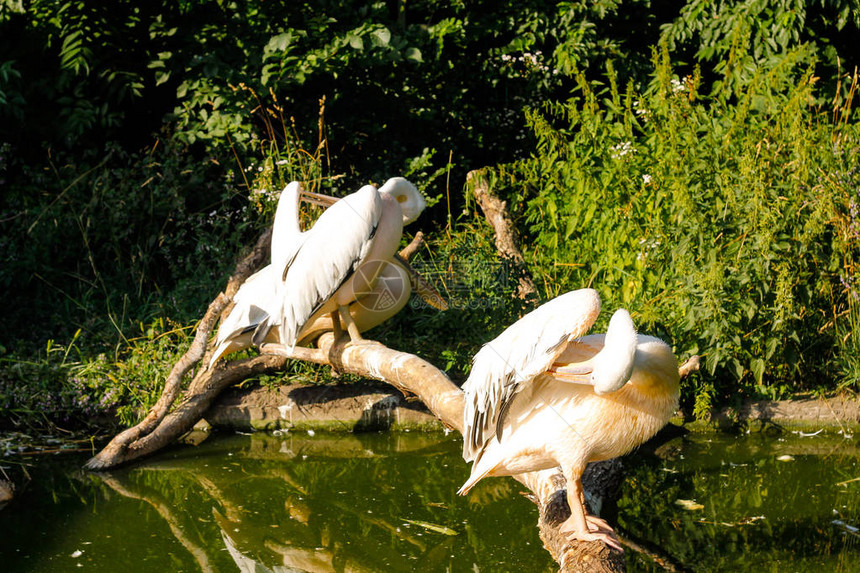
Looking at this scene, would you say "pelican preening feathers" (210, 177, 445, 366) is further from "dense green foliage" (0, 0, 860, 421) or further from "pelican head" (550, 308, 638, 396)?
"pelican head" (550, 308, 638, 396)

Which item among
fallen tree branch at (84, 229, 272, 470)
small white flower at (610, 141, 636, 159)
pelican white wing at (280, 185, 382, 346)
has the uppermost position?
small white flower at (610, 141, 636, 159)

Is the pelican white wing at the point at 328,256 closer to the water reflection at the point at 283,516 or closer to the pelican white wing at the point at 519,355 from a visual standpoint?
the water reflection at the point at 283,516

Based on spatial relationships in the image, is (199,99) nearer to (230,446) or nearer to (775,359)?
(230,446)

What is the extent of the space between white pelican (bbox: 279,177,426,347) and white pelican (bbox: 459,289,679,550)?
1.20 meters

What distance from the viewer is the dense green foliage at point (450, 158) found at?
4332 mm

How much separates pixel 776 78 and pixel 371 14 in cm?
281

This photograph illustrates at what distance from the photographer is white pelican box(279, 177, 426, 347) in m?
3.87

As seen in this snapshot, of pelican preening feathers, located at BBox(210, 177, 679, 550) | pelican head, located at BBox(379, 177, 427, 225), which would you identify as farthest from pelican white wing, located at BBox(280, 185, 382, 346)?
pelican preening feathers, located at BBox(210, 177, 679, 550)

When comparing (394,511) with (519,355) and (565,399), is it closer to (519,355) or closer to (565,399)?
(565,399)

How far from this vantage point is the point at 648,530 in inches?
130

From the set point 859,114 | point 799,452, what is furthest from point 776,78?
point 799,452

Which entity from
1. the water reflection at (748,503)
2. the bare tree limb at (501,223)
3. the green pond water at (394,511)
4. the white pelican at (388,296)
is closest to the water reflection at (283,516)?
the green pond water at (394,511)

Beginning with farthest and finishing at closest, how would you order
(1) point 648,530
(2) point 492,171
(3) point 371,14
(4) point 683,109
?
(3) point 371,14 → (2) point 492,171 → (4) point 683,109 → (1) point 648,530

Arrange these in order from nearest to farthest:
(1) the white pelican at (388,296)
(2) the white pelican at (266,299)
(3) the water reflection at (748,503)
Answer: (3) the water reflection at (748,503) < (2) the white pelican at (266,299) < (1) the white pelican at (388,296)
